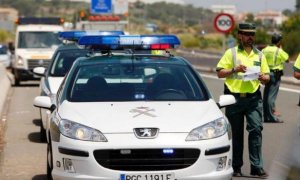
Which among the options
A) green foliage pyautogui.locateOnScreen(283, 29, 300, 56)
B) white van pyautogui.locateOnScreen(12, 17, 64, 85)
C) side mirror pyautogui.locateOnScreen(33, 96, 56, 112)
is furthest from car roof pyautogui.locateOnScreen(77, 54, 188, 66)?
green foliage pyautogui.locateOnScreen(283, 29, 300, 56)

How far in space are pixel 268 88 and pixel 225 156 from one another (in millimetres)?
9157

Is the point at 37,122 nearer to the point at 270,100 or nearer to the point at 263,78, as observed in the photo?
the point at 270,100

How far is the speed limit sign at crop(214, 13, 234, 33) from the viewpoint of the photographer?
3500 cm

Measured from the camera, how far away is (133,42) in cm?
948

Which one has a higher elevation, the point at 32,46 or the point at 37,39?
the point at 37,39

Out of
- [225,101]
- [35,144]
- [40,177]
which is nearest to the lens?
[225,101]

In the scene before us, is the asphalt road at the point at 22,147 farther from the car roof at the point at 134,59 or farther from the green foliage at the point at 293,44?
Result: the green foliage at the point at 293,44

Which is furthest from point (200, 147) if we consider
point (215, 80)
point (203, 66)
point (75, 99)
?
point (203, 66)

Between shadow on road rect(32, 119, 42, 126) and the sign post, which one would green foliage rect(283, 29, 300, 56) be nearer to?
the sign post

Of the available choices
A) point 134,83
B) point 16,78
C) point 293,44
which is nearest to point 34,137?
point 134,83

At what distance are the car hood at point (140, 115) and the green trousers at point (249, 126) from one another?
1266mm

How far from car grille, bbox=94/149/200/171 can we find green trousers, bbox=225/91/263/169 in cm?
218

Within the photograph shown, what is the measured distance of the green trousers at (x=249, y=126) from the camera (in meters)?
9.66

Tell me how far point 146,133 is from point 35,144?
5.79 m
